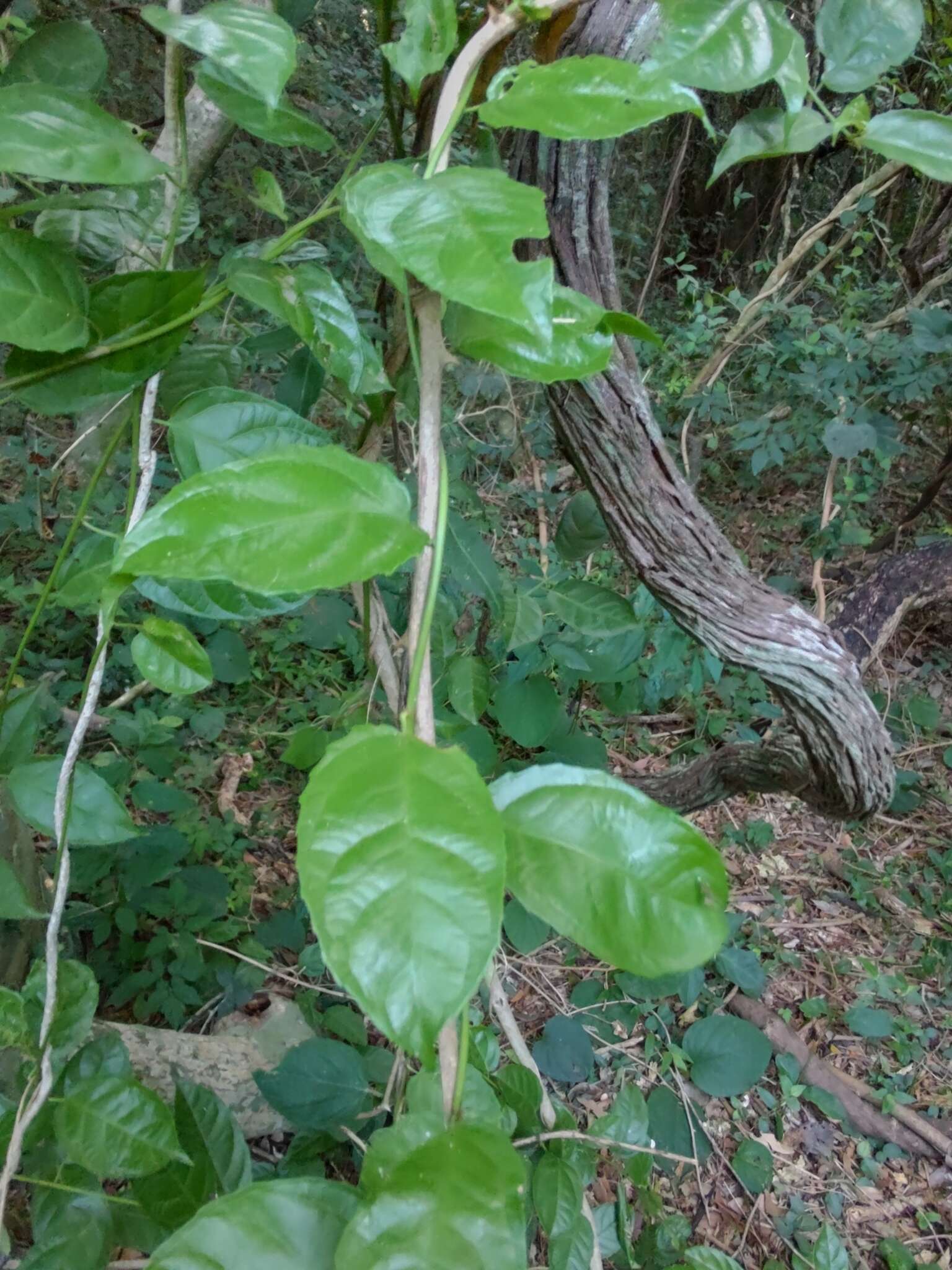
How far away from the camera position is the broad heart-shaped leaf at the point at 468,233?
0.78ft

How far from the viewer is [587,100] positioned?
30 centimetres

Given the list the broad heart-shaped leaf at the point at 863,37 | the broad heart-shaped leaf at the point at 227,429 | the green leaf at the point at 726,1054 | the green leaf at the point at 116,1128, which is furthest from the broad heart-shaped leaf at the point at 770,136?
the green leaf at the point at 726,1054

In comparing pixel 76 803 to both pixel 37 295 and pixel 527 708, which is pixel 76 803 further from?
pixel 527 708

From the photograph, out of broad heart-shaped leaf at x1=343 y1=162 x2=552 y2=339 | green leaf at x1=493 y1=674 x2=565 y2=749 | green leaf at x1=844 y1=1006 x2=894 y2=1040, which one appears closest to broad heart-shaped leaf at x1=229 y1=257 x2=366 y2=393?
broad heart-shaped leaf at x1=343 y1=162 x2=552 y2=339

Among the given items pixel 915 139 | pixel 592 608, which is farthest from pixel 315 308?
pixel 592 608

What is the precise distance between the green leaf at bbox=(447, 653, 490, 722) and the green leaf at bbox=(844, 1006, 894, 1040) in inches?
57.6

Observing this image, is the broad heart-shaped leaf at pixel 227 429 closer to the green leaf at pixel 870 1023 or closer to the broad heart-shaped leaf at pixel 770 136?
the broad heart-shaped leaf at pixel 770 136

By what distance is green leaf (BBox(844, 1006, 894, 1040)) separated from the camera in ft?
6.11

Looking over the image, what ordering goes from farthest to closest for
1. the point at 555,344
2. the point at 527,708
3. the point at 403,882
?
the point at 527,708, the point at 555,344, the point at 403,882

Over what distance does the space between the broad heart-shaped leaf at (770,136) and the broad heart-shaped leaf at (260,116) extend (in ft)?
0.74

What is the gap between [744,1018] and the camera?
182 centimetres

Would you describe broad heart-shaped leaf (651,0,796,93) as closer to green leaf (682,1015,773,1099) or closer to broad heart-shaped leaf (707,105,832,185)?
broad heart-shaped leaf (707,105,832,185)

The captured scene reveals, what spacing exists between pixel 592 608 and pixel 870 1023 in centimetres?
143

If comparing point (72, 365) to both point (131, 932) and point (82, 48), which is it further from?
point (131, 932)
